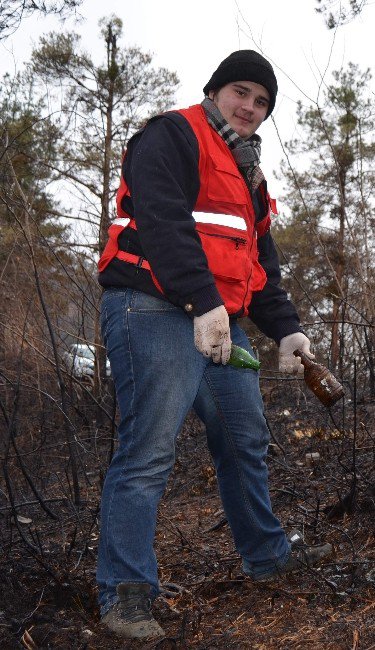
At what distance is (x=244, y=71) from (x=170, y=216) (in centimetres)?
82

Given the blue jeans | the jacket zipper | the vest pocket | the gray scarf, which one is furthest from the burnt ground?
the gray scarf

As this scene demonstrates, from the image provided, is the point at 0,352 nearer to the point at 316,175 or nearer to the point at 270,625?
the point at 270,625

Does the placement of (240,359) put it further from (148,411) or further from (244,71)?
(244,71)

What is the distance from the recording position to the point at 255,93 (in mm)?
2961

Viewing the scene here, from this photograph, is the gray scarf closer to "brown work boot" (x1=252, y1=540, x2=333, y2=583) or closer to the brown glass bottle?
the brown glass bottle

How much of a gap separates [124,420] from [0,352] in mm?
8954

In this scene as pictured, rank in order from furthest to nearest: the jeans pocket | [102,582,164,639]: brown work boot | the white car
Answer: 1. the white car
2. the jeans pocket
3. [102,582,164,639]: brown work boot

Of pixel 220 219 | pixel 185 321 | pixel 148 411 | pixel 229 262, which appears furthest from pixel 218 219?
pixel 148 411

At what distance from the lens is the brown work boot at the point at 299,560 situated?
9.66 feet

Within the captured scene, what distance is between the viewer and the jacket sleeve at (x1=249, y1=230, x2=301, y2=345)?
329 cm

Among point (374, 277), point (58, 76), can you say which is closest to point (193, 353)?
point (374, 277)

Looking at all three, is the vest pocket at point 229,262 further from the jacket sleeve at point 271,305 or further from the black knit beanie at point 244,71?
the black knit beanie at point 244,71

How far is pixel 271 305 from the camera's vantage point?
3328 millimetres

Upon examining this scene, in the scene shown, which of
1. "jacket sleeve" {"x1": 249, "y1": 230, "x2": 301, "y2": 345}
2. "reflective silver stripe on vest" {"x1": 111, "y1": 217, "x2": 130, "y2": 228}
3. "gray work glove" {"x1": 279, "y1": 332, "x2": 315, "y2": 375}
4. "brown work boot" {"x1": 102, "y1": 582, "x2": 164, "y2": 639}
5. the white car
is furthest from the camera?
the white car
